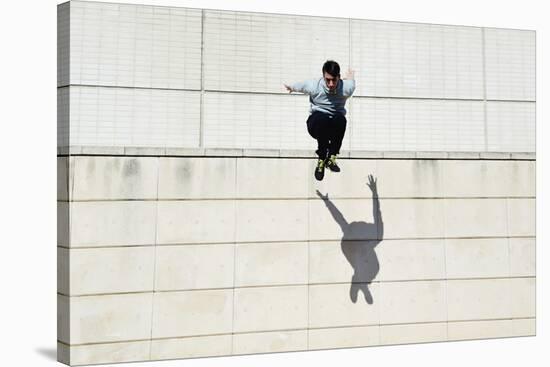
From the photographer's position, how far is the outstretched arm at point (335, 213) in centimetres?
2359

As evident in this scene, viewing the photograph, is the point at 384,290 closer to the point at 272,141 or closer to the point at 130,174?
the point at 272,141

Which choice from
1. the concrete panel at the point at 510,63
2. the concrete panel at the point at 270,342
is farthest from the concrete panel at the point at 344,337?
the concrete panel at the point at 510,63

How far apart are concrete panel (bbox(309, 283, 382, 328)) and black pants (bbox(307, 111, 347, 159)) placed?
2.99 metres

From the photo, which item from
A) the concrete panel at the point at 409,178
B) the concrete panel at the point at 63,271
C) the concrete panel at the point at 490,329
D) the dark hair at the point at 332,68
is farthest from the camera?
the concrete panel at the point at 490,329

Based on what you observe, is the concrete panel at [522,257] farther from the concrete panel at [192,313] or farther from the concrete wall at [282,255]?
the concrete panel at [192,313]

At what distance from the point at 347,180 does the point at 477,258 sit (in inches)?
146

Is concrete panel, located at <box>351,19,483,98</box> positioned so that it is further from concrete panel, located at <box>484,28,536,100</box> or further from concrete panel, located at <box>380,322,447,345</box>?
concrete panel, located at <box>380,322,447,345</box>

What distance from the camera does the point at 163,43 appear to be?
74.5ft

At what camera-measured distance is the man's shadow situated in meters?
23.8

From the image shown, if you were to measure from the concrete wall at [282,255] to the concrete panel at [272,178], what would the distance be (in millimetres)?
31

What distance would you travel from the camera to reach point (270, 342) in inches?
915

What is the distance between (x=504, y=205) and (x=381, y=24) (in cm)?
511

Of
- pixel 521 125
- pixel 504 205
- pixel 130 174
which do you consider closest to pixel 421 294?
pixel 504 205

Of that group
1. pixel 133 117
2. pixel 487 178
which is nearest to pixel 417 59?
pixel 487 178
